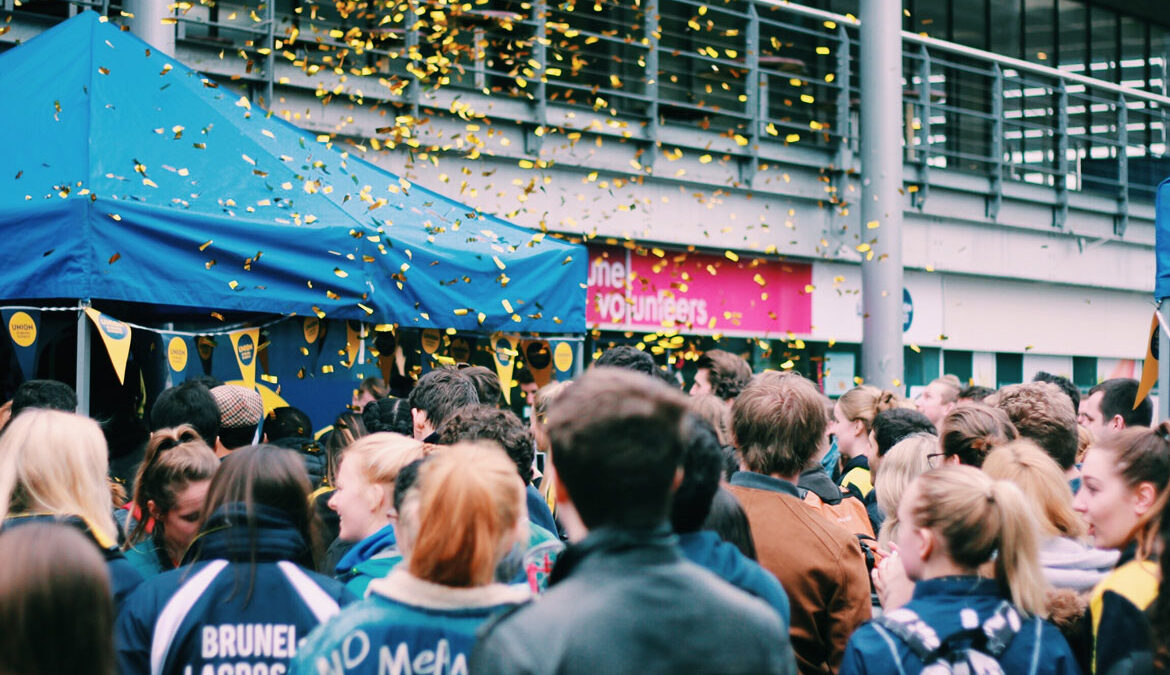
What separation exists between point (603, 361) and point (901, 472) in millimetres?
1365

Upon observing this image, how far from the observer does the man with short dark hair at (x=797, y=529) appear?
361 cm

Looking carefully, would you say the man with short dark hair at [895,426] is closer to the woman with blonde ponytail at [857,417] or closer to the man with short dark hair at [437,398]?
the woman with blonde ponytail at [857,417]

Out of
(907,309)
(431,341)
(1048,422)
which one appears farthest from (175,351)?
(907,309)

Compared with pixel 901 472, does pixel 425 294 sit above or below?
above

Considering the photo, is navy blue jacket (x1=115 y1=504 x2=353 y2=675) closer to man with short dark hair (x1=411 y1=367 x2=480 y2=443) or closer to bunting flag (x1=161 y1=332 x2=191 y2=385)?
man with short dark hair (x1=411 y1=367 x2=480 y2=443)

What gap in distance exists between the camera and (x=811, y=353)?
14273 mm

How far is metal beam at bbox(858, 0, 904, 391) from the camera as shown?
12367 mm

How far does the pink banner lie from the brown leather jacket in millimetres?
7504

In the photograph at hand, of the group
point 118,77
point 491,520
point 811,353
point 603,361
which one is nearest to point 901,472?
point 603,361

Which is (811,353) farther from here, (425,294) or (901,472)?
(901,472)

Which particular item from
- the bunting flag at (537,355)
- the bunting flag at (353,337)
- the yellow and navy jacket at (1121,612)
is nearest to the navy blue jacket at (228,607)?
the yellow and navy jacket at (1121,612)

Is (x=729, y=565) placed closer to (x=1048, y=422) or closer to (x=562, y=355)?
(x=1048, y=422)

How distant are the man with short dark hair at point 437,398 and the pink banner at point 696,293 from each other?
231 inches

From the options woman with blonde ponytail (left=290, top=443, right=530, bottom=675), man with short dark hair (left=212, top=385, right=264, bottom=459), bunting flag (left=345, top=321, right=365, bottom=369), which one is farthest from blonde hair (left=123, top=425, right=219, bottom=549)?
bunting flag (left=345, top=321, right=365, bottom=369)
